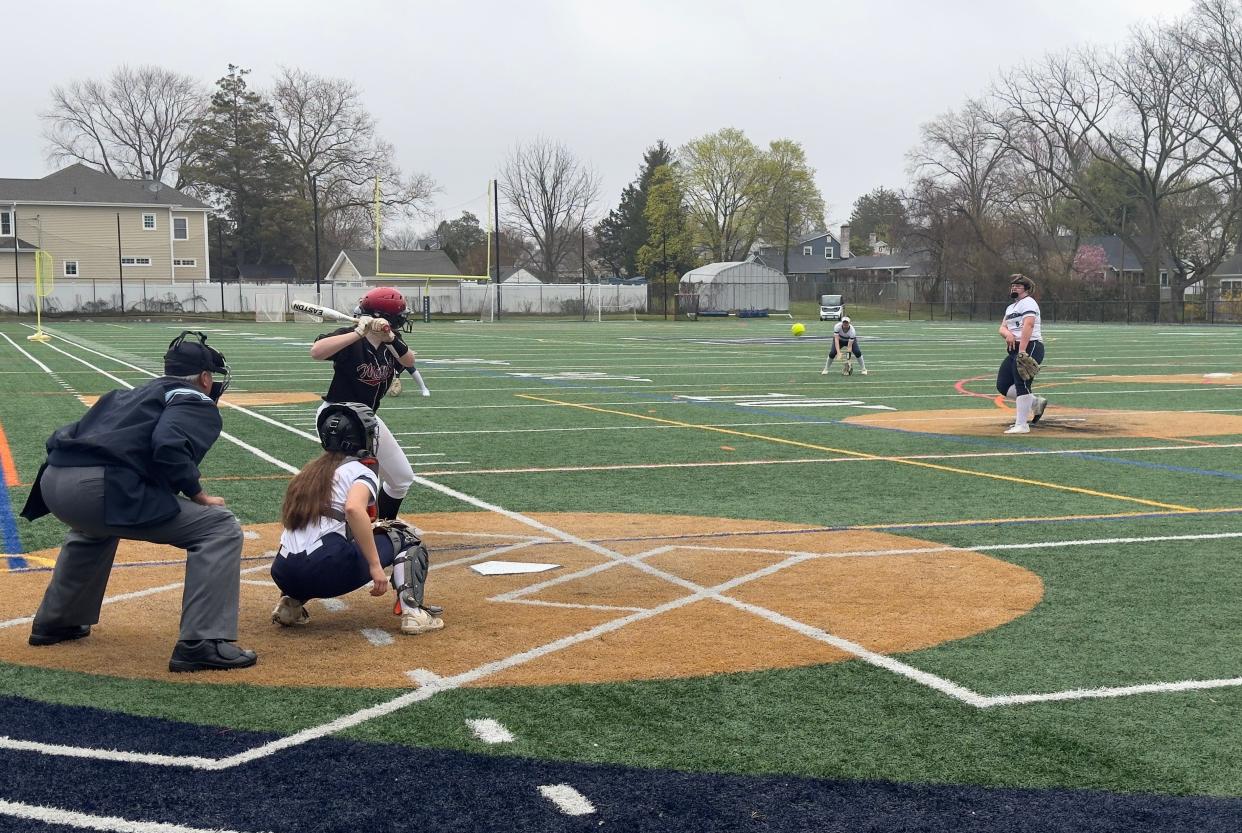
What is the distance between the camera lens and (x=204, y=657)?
5832 mm

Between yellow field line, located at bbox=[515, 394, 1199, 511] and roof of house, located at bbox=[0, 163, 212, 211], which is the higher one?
roof of house, located at bbox=[0, 163, 212, 211]

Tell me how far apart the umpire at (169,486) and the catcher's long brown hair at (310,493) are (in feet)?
1.20

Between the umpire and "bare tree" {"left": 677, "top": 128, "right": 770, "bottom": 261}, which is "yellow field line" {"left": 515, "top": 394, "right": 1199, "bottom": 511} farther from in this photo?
"bare tree" {"left": 677, "top": 128, "right": 770, "bottom": 261}

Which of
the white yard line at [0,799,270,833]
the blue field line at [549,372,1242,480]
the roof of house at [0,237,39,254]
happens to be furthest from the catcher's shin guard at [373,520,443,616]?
the roof of house at [0,237,39,254]

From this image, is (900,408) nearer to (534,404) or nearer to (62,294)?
(534,404)

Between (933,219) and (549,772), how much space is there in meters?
86.5

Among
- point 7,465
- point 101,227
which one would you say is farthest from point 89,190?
point 7,465

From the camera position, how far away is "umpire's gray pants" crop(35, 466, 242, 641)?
578 centimetres

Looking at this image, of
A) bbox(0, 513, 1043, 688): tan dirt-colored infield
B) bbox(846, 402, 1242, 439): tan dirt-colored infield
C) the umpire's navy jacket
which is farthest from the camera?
bbox(846, 402, 1242, 439): tan dirt-colored infield

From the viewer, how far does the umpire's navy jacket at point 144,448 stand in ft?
18.7

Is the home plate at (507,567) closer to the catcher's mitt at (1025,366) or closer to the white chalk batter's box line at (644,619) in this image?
the white chalk batter's box line at (644,619)

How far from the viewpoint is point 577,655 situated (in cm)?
613

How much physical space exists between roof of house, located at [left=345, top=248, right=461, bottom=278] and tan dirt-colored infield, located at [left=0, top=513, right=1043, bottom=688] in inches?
3406

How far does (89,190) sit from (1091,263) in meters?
71.2
